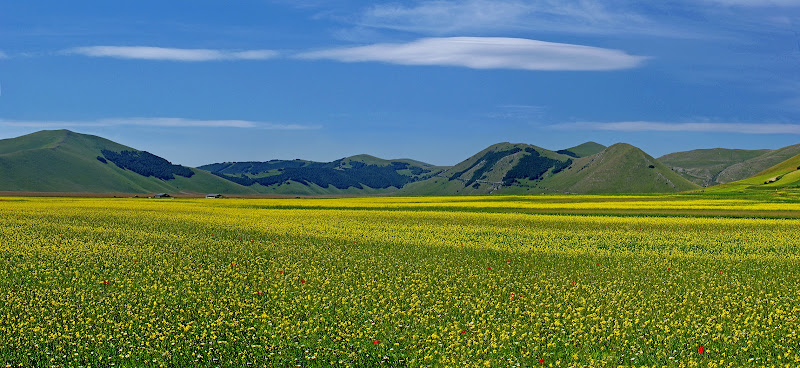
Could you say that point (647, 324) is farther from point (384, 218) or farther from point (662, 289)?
point (384, 218)

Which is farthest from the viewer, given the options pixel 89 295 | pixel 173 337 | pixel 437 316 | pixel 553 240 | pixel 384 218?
pixel 384 218

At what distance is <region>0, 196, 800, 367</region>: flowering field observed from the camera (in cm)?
1380

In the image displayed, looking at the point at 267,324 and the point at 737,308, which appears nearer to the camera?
the point at 267,324

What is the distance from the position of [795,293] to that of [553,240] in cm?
1754

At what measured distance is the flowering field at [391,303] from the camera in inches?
543

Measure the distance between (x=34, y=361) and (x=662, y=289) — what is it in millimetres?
18654

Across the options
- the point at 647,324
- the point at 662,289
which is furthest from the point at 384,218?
the point at 647,324

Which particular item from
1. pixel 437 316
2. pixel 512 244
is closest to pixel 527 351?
pixel 437 316

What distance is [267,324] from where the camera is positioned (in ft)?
52.3

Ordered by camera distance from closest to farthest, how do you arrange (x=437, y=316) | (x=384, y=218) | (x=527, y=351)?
(x=527, y=351) → (x=437, y=316) → (x=384, y=218)

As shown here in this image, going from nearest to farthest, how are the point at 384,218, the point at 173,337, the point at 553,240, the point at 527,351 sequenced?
the point at 527,351, the point at 173,337, the point at 553,240, the point at 384,218

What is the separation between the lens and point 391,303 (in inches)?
711

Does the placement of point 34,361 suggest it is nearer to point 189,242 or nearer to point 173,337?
point 173,337

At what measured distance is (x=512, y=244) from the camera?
34406 mm
